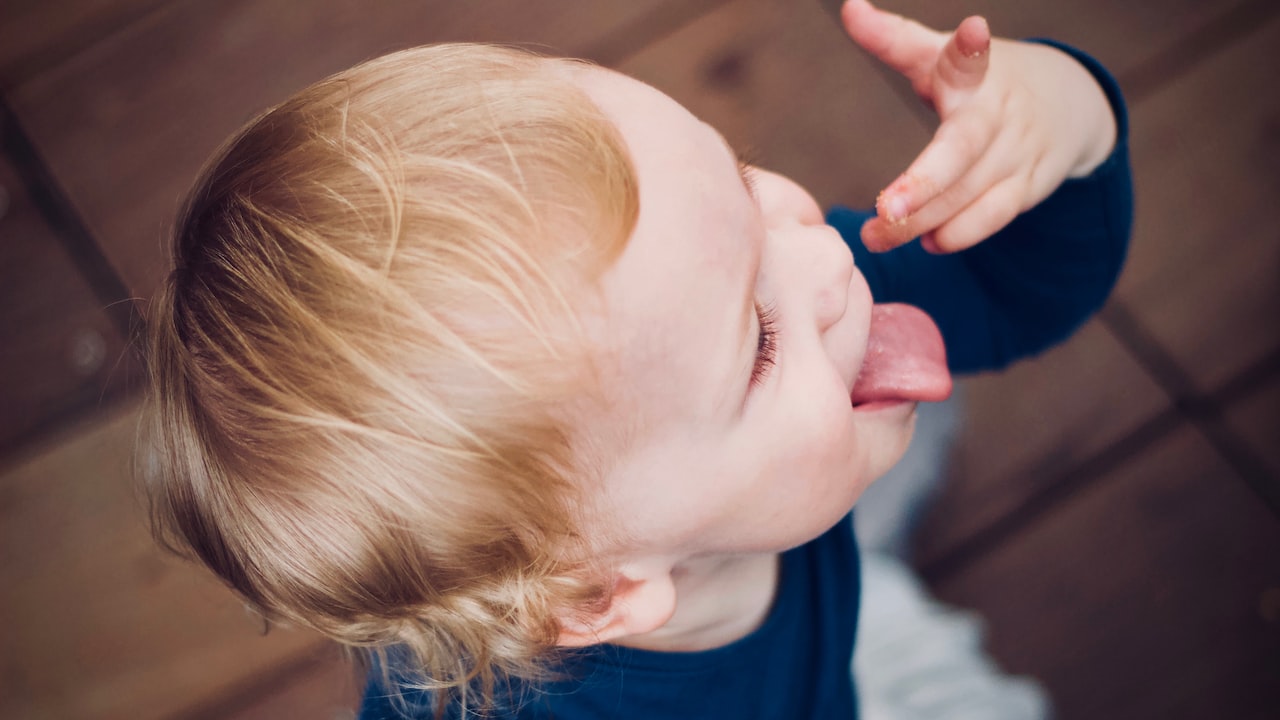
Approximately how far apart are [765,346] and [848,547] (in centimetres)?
35

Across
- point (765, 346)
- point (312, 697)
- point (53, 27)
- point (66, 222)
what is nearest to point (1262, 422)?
point (765, 346)

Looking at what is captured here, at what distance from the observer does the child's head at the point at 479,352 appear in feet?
1.45

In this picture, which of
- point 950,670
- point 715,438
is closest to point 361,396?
point 715,438

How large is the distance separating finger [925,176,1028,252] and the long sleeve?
0.11 meters

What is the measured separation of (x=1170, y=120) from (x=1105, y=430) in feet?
1.15

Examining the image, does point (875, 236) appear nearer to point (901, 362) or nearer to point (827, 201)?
point (901, 362)

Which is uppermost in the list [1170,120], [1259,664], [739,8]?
[739,8]

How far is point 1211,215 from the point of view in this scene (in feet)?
3.32

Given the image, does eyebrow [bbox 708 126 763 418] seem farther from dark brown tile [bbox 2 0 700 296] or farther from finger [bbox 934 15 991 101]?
dark brown tile [bbox 2 0 700 296]

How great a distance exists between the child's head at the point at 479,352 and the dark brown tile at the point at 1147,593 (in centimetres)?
53

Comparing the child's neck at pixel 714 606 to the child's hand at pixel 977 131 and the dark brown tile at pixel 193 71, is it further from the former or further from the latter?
the dark brown tile at pixel 193 71

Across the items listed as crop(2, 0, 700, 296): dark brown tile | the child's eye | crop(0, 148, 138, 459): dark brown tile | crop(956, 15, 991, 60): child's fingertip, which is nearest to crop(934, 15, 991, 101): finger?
crop(956, 15, 991, 60): child's fingertip

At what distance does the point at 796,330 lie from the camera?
1.74 feet

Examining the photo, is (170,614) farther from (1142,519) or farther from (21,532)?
(1142,519)
